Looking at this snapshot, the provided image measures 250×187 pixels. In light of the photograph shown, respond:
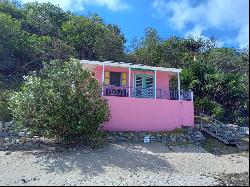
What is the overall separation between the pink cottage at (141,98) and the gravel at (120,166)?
2.42 metres

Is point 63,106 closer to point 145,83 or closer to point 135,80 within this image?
point 135,80

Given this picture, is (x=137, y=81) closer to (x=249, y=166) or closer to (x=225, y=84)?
(x=225, y=84)

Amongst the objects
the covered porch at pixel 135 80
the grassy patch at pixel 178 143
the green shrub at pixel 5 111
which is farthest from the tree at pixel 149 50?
the green shrub at pixel 5 111

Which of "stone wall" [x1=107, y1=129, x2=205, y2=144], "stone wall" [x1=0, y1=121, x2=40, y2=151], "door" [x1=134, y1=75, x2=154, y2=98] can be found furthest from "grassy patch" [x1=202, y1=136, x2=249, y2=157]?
"stone wall" [x1=0, y1=121, x2=40, y2=151]

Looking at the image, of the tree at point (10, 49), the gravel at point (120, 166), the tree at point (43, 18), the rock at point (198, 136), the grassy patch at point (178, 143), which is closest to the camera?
the gravel at point (120, 166)

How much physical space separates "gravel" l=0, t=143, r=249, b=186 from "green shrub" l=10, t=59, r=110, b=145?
115 centimetres

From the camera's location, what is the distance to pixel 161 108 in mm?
23172

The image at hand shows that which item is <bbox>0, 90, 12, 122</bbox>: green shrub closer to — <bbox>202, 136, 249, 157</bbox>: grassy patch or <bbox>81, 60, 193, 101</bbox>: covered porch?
<bbox>81, 60, 193, 101</bbox>: covered porch

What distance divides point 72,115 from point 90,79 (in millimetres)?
2343

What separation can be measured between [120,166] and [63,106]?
4723mm

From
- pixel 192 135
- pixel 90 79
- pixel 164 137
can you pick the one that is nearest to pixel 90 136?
pixel 90 79

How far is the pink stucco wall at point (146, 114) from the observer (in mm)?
22281

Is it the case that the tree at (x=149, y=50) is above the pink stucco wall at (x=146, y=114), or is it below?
above

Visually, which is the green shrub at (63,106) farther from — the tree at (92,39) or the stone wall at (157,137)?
the tree at (92,39)
